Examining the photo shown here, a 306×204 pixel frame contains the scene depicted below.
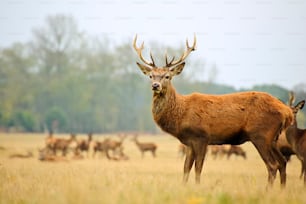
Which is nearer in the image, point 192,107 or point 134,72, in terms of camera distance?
point 192,107

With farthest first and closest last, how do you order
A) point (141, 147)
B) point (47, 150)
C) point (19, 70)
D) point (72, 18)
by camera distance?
point (72, 18) → point (19, 70) → point (141, 147) → point (47, 150)

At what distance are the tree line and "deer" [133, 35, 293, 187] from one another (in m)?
48.3

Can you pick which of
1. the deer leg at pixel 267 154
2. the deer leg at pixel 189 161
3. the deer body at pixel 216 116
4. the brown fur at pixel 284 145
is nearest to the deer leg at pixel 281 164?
the deer leg at pixel 267 154

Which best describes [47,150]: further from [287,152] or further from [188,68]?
[188,68]

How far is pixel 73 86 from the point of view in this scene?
65312mm

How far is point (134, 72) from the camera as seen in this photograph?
69625mm

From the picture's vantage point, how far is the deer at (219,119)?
35.0 feet

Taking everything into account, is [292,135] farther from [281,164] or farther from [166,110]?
[166,110]

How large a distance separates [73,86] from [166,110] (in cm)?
5517

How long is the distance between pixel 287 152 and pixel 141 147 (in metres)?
13.8

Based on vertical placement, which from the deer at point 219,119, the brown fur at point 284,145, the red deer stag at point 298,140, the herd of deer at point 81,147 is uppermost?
the deer at point 219,119

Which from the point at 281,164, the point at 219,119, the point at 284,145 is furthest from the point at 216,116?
the point at 284,145

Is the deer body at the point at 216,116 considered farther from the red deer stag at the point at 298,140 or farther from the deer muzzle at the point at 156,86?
the red deer stag at the point at 298,140

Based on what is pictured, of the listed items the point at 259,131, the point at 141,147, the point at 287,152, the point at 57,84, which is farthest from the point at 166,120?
the point at 57,84
